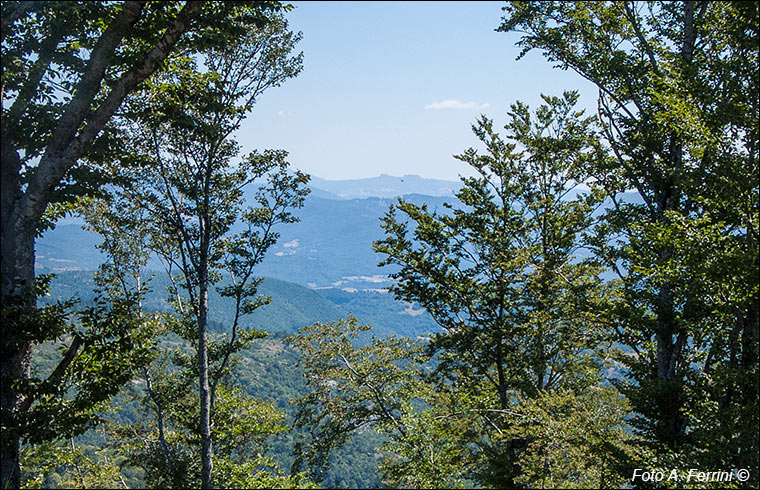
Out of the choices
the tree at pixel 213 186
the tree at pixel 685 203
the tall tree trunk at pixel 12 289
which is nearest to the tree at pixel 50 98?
the tall tree trunk at pixel 12 289

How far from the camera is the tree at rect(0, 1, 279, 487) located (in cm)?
605

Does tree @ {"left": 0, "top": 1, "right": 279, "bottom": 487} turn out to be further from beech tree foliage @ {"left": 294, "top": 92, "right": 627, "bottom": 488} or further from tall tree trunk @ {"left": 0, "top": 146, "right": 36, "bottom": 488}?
beech tree foliage @ {"left": 294, "top": 92, "right": 627, "bottom": 488}

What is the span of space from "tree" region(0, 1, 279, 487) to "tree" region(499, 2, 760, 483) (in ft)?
23.4

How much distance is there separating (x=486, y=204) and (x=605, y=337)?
187 inches

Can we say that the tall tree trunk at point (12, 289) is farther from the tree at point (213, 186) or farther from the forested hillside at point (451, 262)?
the tree at point (213, 186)

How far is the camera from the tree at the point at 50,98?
6.05 metres

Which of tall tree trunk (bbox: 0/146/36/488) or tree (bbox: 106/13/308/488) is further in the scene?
tree (bbox: 106/13/308/488)

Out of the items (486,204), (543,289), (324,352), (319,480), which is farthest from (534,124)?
(319,480)

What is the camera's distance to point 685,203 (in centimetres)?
939

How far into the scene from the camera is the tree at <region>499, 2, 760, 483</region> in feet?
20.8

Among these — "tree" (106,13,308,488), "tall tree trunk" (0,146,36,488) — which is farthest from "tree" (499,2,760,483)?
"tall tree trunk" (0,146,36,488)

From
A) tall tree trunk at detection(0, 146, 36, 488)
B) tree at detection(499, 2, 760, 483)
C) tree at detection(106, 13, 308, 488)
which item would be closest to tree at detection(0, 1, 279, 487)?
tall tree trunk at detection(0, 146, 36, 488)

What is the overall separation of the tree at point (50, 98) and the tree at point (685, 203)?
23.4ft

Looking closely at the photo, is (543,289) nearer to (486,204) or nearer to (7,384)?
(486,204)
